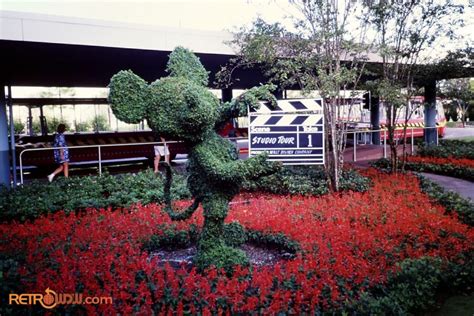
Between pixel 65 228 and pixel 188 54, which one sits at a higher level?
pixel 188 54

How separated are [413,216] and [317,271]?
123 inches

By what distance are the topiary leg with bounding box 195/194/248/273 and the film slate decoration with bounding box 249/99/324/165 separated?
14.3ft

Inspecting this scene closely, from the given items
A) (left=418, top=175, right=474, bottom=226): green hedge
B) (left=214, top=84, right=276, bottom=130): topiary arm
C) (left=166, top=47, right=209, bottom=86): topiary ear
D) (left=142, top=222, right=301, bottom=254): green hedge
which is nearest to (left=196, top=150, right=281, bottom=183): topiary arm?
(left=214, top=84, right=276, bottom=130): topiary arm

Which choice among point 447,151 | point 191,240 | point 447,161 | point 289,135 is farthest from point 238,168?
point 447,151

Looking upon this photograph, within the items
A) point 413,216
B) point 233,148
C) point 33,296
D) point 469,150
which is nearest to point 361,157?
point 469,150

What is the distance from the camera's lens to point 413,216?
711 cm

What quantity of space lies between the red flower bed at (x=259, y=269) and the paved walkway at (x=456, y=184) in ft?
8.73

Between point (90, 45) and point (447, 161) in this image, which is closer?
point (90, 45)

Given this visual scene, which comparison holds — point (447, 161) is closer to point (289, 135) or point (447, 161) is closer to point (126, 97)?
point (289, 135)

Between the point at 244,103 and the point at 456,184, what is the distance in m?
8.94

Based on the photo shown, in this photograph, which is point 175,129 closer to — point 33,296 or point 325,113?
point 33,296

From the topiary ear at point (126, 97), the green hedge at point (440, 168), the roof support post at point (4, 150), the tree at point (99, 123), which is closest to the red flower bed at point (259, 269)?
the topiary ear at point (126, 97)

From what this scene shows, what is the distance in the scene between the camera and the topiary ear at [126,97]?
4855 millimetres

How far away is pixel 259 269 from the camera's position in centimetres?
501
